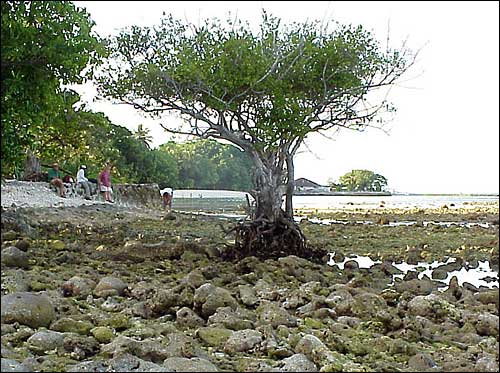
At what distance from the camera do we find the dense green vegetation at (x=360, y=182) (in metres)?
3.72

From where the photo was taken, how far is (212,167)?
10.5 metres

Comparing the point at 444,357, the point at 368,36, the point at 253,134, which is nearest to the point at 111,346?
the point at 444,357

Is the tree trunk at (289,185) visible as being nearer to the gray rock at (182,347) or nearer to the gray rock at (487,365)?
the gray rock at (182,347)

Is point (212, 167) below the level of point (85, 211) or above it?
above

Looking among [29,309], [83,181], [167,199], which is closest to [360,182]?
[29,309]

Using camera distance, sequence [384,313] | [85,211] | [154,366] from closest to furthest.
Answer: [154,366], [384,313], [85,211]

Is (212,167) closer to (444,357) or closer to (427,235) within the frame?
(427,235)

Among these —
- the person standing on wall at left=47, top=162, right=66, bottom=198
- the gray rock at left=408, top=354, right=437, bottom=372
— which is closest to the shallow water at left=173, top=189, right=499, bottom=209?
the gray rock at left=408, top=354, right=437, bottom=372

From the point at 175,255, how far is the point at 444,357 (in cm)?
454

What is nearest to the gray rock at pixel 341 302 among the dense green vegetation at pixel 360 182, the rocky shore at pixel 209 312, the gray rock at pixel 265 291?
the rocky shore at pixel 209 312

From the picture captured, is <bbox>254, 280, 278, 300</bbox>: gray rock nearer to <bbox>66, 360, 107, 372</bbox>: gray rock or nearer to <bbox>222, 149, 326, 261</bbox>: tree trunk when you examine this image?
<bbox>222, 149, 326, 261</bbox>: tree trunk

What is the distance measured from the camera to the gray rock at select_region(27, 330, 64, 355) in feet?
9.69

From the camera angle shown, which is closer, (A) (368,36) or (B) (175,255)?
(B) (175,255)

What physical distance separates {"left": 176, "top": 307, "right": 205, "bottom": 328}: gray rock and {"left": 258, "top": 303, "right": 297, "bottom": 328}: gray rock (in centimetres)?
44
